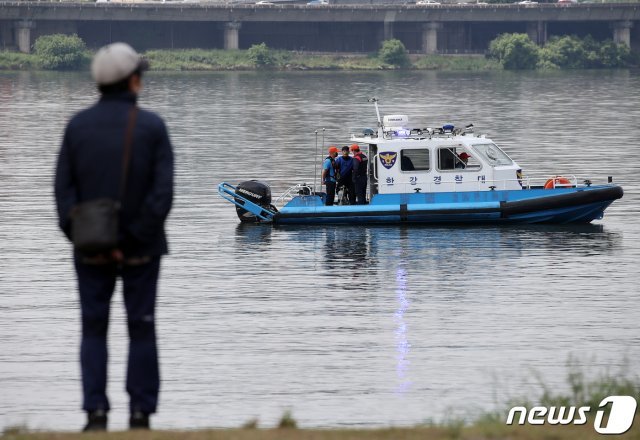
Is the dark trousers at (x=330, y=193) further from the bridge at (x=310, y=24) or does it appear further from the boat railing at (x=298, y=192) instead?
the bridge at (x=310, y=24)

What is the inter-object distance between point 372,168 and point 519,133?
1365 inches

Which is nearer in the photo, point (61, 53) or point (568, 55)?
point (61, 53)

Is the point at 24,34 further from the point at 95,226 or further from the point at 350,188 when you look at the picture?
the point at 95,226

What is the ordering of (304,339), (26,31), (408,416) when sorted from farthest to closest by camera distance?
(26,31), (304,339), (408,416)

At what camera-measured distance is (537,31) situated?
162 m

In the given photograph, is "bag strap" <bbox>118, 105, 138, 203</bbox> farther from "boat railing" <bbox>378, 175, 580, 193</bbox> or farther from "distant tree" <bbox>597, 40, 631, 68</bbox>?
"distant tree" <bbox>597, 40, 631, 68</bbox>

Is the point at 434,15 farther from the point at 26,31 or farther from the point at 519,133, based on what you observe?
the point at 519,133

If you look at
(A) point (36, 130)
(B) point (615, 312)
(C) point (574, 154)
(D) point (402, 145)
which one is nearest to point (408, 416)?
(B) point (615, 312)

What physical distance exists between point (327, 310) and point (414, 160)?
35.9ft

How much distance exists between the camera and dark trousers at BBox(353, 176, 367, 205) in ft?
118

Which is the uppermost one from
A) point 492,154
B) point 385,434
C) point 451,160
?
point 385,434

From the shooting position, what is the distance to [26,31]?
15175 centimetres

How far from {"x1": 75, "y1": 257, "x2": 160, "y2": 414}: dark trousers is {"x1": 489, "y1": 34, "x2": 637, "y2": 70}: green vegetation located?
144 m

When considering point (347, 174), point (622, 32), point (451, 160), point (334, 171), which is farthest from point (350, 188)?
point (622, 32)
